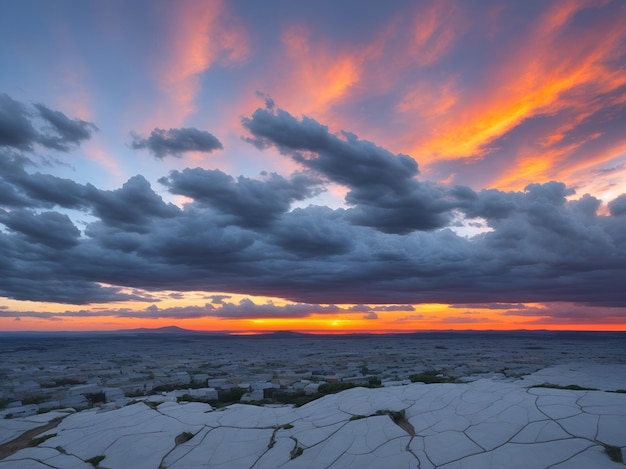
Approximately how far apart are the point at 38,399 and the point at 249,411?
2718cm

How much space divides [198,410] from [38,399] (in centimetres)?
2343

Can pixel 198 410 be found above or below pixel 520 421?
below

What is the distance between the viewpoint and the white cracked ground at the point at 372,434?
42.1 feet

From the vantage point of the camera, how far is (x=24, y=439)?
2170 centimetres

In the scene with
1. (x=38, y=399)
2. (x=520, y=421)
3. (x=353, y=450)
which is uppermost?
(x=520, y=421)

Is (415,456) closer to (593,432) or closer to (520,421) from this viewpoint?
(520,421)

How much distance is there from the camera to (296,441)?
16.6 metres

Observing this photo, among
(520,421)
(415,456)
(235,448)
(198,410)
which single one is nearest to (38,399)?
(198,410)

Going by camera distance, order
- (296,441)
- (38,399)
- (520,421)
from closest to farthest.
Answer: (520,421) → (296,441) → (38,399)

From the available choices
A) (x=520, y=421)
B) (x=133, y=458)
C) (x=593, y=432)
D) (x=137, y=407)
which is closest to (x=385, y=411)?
(x=520, y=421)

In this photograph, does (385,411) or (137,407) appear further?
(137,407)

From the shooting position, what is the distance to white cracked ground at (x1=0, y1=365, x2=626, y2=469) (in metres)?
12.8

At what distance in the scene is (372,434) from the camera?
15859 millimetres

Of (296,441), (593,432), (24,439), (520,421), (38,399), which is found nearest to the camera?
(593,432)
